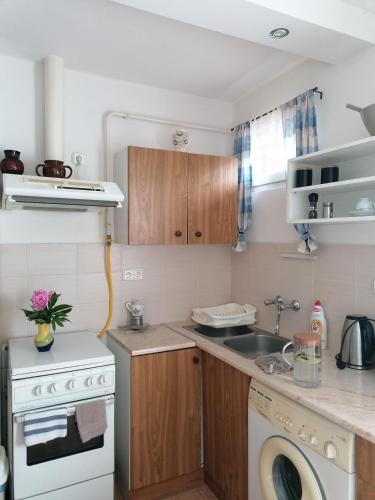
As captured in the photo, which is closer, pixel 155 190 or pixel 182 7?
pixel 182 7

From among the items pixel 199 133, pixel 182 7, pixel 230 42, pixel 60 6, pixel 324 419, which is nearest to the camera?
pixel 324 419

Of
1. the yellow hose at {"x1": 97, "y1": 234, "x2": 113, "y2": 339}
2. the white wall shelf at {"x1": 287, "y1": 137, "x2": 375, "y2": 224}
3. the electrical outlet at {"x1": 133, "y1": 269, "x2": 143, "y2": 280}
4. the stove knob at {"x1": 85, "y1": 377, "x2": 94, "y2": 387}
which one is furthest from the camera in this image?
the electrical outlet at {"x1": 133, "y1": 269, "x2": 143, "y2": 280}

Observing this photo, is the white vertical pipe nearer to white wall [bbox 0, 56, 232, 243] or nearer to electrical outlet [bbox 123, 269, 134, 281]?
white wall [bbox 0, 56, 232, 243]

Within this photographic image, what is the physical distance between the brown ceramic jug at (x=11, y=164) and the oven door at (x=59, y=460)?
51.1 inches

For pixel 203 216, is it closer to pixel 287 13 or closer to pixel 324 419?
pixel 287 13

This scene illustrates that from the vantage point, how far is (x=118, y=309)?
256cm

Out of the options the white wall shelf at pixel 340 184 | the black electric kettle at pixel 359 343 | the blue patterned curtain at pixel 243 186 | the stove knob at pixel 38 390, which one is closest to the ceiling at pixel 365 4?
the white wall shelf at pixel 340 184

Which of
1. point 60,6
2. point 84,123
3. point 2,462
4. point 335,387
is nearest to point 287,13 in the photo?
point 60,6

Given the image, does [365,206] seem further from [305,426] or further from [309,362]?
[305,426]

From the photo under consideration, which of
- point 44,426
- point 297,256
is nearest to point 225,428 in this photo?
point 44,426

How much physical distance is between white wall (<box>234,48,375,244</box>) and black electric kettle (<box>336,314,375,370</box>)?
430 mm

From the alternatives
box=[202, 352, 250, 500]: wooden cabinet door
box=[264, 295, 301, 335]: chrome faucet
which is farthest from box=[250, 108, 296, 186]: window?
box=[202, 352, 250, 500]: wooden cabinet door

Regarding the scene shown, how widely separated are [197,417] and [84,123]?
2054mm

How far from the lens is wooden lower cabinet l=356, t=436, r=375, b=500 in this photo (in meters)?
1.18
